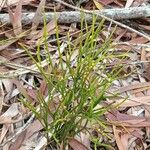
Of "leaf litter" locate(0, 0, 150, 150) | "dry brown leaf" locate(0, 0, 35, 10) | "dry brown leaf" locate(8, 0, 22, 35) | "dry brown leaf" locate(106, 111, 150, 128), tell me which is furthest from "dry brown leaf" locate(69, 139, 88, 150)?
"dry brown leaf" locate(0, 0, 35, 10)

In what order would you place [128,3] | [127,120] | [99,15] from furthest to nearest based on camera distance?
1. [128,3]
2. [99,15]
3. [127,120]

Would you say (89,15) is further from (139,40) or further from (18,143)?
(18,143)

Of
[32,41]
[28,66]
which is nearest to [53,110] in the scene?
[28,66]

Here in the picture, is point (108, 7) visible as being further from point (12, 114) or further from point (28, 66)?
point (12, 114)

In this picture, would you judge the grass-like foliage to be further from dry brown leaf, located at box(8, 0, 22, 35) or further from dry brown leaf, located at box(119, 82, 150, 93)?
dry brown leaf, located at box(8, 0, 22, 35)

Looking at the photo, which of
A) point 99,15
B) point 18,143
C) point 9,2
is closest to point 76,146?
point 18,143

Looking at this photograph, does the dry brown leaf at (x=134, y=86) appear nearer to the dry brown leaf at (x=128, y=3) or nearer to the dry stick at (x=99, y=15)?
the dry stick at (x=99, y=15)
